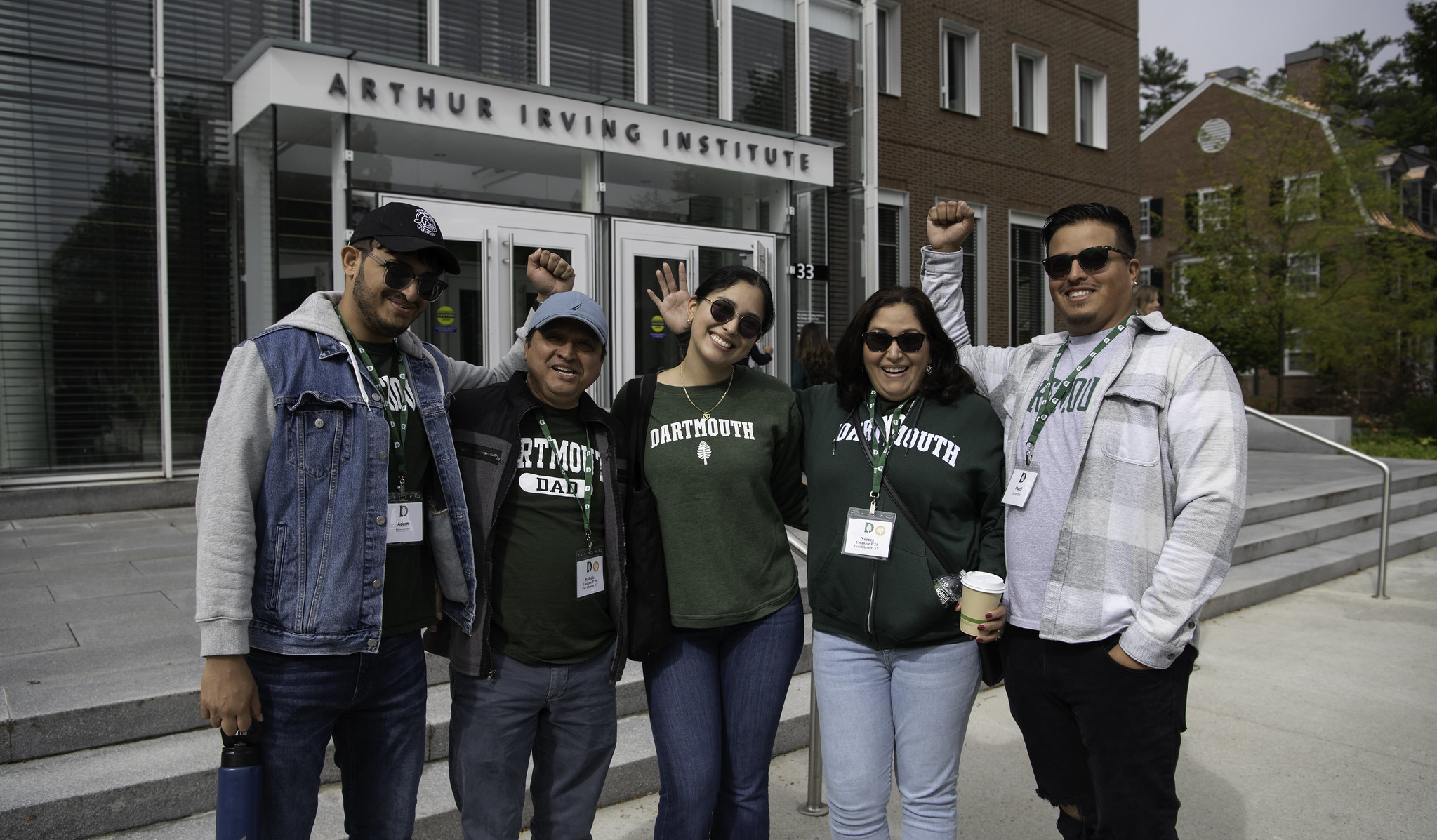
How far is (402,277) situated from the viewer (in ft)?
7.53

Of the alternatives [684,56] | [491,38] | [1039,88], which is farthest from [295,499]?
[1039,88]

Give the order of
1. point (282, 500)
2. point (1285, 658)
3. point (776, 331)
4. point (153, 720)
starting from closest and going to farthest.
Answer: point (282, 500) < point (153, 720) < point (1285, 658) < point (776, 331)

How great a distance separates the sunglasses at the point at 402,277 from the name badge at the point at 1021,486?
164 centimetres

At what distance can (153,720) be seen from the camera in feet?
11.5

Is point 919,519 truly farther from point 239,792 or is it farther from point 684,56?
point 684,56

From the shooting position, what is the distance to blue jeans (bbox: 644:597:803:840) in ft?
8.34

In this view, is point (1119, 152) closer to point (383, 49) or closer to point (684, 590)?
point (383, 49)

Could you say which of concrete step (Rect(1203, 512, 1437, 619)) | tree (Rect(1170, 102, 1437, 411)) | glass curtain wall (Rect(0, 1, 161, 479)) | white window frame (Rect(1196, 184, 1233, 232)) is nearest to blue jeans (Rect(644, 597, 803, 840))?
concrete step (Rect(1203, 512, 1437, 619))

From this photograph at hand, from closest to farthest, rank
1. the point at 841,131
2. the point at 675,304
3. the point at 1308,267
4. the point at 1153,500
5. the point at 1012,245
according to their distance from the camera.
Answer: the point at 1153,500, the point at 675,304, the point at 841,131, the point at 1012,245, the point at 1308,267

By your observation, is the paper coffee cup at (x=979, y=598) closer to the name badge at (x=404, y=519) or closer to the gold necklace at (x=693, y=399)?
the gold necklace at (x=693, y=399)

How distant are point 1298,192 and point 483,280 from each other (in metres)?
19.3

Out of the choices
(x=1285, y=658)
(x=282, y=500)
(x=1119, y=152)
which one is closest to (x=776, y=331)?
(x=1285, y=658)

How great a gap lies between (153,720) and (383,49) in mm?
7332

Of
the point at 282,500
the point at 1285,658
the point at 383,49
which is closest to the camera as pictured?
the point at 282,500
